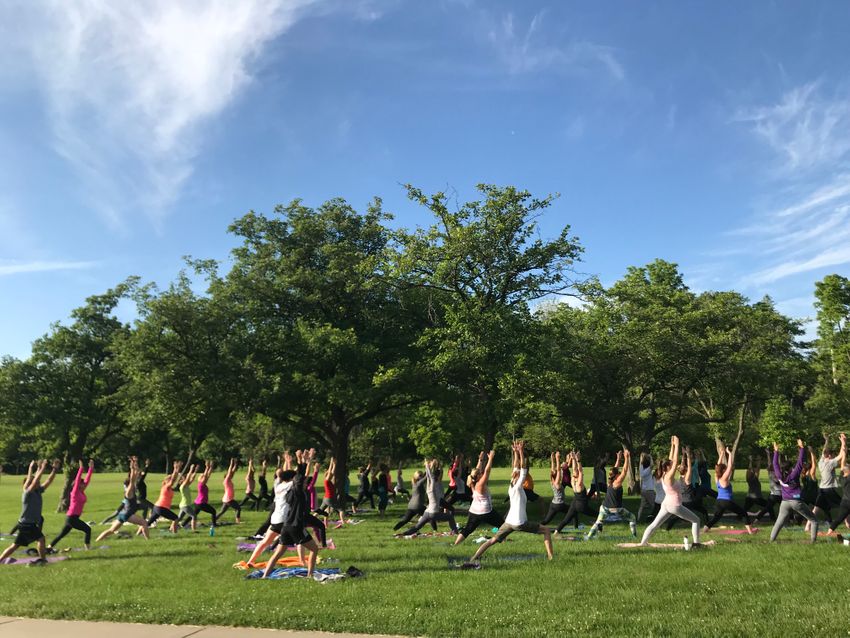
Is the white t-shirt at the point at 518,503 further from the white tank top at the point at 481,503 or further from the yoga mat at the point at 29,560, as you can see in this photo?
the yoga mat at the point at 29,560

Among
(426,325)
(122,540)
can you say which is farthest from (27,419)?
(426,325)

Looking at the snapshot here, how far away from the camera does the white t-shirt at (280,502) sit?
10461 millimetres

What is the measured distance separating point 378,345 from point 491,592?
16521 mm

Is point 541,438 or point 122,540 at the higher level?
point 541,438

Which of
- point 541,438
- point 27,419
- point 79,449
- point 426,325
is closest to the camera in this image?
A: point 426,325

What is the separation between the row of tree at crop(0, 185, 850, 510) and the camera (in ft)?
72.3

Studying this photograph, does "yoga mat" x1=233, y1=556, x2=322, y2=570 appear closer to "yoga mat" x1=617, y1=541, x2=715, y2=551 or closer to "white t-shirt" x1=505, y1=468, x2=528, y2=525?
"white t-shirt" x1=505, y1=468, x2=528, y2=525

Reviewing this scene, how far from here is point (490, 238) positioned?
21.6 metres

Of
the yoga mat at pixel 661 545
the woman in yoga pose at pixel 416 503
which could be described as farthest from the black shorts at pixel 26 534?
the yoga mat at pixel 661 545

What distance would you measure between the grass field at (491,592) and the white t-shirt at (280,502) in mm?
1077

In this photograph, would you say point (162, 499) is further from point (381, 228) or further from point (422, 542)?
point (381, 228)

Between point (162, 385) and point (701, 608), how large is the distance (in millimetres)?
19310

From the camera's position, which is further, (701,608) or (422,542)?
(422,542)

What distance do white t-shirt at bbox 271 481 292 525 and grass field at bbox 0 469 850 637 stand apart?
3.53ft
